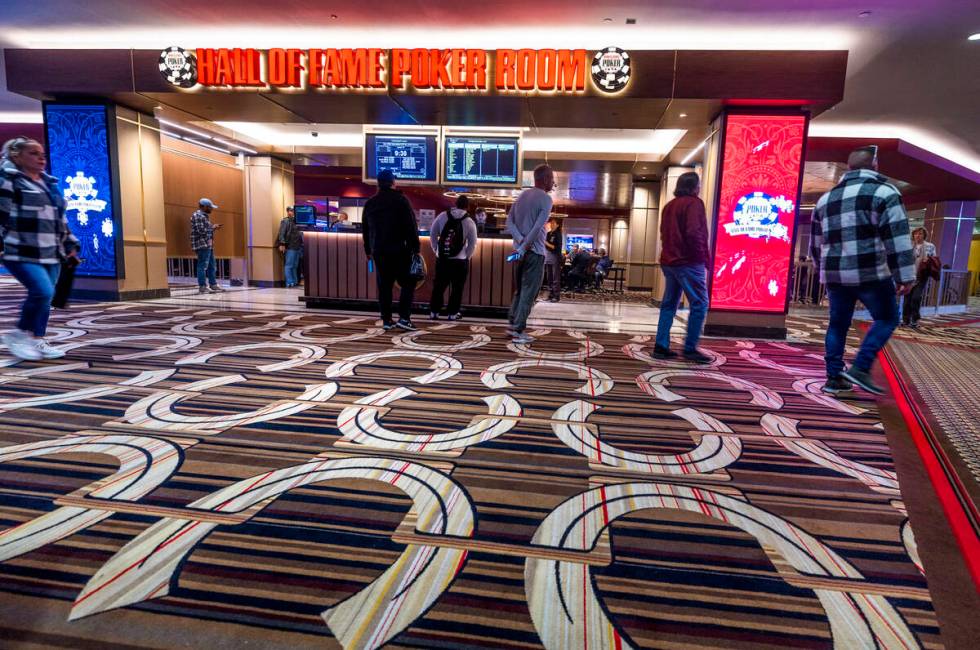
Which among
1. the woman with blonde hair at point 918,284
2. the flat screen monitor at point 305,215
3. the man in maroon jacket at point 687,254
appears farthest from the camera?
the flat screen monitor at point 305,215

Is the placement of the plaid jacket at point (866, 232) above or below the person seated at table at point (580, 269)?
above

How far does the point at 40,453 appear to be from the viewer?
5.71ft

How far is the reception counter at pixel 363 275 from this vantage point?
6.16m

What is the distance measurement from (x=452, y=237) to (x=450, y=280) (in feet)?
1.94

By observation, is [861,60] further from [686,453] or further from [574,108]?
[686,453]

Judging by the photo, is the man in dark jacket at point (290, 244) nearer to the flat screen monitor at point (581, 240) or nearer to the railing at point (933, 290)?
the railing at point (933, 290)

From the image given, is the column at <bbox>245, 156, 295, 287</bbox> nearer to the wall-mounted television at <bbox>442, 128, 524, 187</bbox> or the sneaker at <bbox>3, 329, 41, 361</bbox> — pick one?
the wall-mounted television at <bbox>442, 128, 524, 187</bbox>

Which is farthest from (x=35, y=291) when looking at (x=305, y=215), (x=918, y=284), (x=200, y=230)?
(x=918, y=284)

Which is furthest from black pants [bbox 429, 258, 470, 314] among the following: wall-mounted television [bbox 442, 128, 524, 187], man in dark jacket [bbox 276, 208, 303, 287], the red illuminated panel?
man in dark jacket [bbox 276, 208, 303, 287]

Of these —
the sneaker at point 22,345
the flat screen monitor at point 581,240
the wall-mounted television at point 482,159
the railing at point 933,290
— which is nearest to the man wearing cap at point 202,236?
the wall-mounted television at point 482,159

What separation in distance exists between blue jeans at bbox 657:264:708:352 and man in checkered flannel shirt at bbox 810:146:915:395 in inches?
32.3

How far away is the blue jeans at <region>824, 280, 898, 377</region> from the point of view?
2846 millimetres

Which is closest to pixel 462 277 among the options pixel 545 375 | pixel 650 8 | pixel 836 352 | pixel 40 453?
pixel 545 375

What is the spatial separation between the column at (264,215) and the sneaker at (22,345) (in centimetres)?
698
